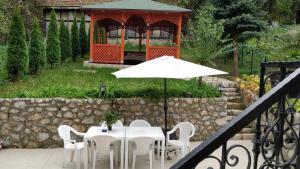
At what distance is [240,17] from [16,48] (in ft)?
30.8

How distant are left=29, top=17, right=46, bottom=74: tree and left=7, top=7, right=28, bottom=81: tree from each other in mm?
950

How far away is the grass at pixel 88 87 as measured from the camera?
11.5 meters

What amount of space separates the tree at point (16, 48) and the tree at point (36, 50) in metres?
0.95

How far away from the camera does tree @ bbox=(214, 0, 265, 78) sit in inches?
667

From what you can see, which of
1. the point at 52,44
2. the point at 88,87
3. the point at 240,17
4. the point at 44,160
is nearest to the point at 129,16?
the point at 52,44

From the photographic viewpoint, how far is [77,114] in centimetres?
1138

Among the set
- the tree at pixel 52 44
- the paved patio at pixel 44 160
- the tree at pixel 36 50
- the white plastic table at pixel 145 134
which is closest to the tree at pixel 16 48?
the tree at pixel 36 50

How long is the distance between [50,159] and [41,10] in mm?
16600

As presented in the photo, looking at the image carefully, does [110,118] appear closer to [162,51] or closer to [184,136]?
[184,136]

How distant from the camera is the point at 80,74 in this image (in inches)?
568

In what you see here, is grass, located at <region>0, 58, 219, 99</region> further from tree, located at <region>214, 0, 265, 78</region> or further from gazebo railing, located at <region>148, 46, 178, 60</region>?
tree, located at <region>214, 0, 265, 78</region>

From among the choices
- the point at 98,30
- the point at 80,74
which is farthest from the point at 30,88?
the point at 98,30

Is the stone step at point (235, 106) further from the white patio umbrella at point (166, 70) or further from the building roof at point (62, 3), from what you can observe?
the building roof at point (62, 3)

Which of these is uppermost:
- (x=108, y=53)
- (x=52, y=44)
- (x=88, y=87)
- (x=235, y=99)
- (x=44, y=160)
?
(x=52, y=44)
